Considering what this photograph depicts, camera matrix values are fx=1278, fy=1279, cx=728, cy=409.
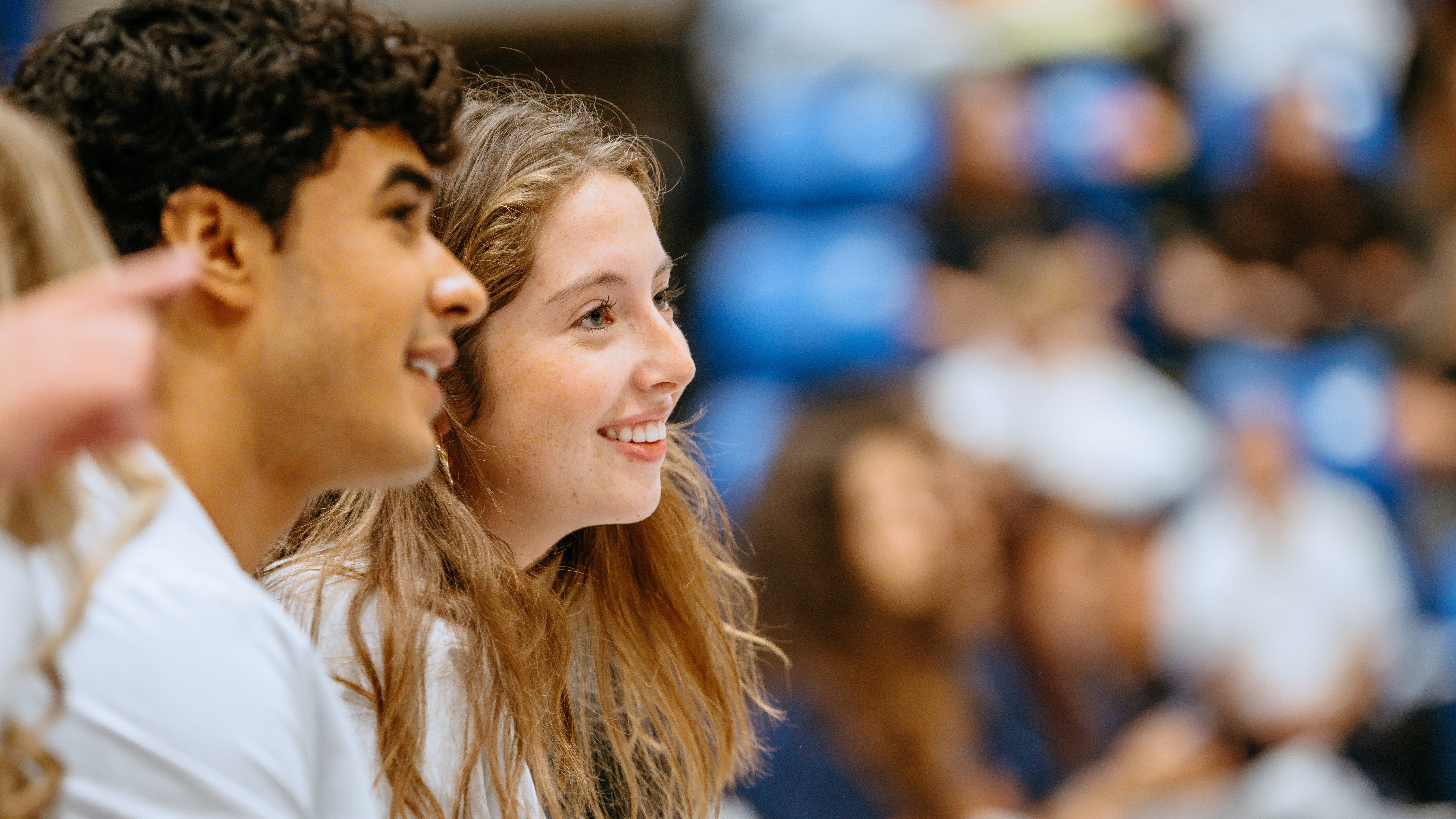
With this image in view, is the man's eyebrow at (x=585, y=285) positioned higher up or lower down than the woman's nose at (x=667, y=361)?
higher up

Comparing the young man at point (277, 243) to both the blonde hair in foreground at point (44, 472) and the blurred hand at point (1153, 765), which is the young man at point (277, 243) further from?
the blurred hand at point (1153, 765)

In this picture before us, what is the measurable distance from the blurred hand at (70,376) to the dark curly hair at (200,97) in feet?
0.95

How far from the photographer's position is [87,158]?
0.93 m

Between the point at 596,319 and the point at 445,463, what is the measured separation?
229mm

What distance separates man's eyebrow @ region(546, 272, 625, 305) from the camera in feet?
4.52

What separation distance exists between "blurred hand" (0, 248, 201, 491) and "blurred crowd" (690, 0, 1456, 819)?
2441mm

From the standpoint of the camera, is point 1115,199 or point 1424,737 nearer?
point 1424,737

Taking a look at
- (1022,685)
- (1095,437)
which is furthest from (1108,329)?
(1022,685)

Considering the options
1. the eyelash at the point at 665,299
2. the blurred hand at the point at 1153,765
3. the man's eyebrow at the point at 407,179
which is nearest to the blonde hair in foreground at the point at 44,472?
the man's eyebrow at the point at 407,179

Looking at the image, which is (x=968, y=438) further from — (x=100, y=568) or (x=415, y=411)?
(x=100, y=568)

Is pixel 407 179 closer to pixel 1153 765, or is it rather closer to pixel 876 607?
pixel 876 607

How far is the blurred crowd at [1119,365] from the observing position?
10.3 feet

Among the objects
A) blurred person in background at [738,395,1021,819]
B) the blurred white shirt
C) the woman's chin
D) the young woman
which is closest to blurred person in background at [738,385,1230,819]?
blurred person in background at [738,395,1021,819]

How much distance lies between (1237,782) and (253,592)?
2900 millimetres
